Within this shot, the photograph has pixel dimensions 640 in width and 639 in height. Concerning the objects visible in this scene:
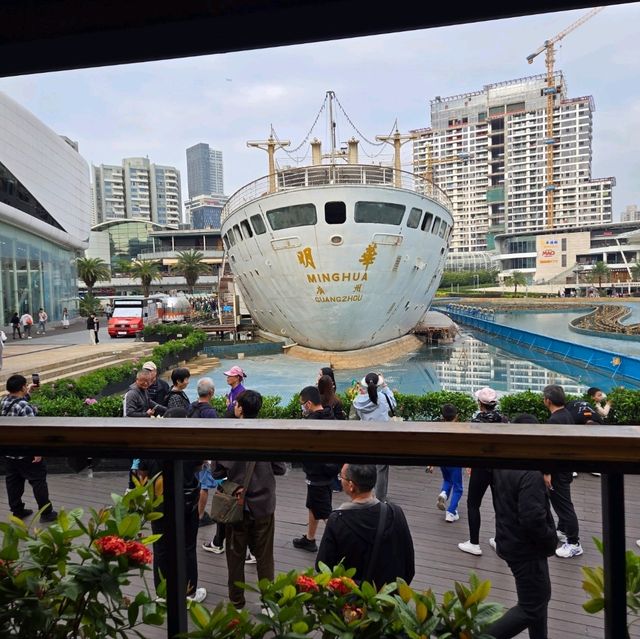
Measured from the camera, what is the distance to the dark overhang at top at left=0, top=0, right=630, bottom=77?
1924 mm

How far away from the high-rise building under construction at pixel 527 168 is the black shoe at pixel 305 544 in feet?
391

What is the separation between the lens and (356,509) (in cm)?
262

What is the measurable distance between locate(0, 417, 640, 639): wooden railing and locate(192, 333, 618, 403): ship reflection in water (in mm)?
15757

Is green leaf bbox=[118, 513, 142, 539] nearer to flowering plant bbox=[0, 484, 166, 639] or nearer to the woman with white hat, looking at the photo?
flowering plant bbox=[0, 484, 166, 639]

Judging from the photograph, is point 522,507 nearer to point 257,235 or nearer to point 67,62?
point 67,62

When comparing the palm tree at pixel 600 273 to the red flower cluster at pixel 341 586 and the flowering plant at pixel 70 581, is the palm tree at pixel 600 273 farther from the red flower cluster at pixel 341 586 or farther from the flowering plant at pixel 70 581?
the flowering plant at pixel 70 581

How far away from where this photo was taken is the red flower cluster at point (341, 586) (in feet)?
4.95

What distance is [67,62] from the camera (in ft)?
7.57

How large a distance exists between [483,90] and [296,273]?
141m

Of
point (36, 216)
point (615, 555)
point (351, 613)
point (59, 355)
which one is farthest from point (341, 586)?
point (36, 216)

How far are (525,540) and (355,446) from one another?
2030mm

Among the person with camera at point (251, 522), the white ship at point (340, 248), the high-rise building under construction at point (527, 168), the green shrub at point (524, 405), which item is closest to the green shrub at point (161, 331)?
the white ship at point (340, 248)

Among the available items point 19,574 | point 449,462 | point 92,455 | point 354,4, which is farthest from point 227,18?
point 19,574

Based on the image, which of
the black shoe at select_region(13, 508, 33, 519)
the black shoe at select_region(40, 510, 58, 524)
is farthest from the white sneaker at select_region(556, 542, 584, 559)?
the black shoe at select_region(13, 508, 33, 519)
